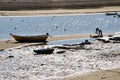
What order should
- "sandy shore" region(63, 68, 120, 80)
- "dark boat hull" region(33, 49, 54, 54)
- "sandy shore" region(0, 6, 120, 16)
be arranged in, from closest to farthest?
"sandy shore" region(63, 68, 120, 80) → "dark boat hull" region(33, 49, 54, 54) → "sandy shore" region(0, 6, 120, 16)

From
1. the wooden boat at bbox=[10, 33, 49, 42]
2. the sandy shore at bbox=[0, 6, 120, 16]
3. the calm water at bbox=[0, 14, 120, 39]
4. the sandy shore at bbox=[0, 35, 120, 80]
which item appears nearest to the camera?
the sandy shore at bbox=[0, 35, 120, 80]

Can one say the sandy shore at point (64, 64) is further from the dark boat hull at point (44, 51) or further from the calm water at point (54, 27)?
the calm water at point (54, 27)

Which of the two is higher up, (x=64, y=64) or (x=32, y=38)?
(x=32, y=38)

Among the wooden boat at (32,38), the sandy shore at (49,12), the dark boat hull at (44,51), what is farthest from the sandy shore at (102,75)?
the sandy shore at (49,12)

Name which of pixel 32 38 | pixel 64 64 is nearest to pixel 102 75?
pixel 64 64

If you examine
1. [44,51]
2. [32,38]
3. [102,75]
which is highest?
[32,38]

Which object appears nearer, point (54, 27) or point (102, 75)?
point (102, 75)

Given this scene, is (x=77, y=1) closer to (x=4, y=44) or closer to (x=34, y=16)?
(x=34, y=16)

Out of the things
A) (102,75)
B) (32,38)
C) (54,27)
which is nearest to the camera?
(102,75)

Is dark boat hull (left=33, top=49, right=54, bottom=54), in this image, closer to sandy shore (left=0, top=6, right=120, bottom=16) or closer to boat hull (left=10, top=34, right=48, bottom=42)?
boat hull (left=10, top=34, right=48, bottom=42)

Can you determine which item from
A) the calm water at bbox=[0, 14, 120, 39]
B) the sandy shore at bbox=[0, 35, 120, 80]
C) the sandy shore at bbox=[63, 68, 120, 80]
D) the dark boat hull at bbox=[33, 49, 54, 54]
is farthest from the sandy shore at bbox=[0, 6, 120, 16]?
the sandy shore at bbox=[63, 68, 120, 80]

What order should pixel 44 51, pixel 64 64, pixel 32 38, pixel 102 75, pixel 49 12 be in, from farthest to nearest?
pixel 49 12
pixel 32 38
pixel 44 51
pixel 64 64
pixel 102 75

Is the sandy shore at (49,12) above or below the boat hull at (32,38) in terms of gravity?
above

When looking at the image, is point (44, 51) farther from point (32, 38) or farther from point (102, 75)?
point (102, 75)
